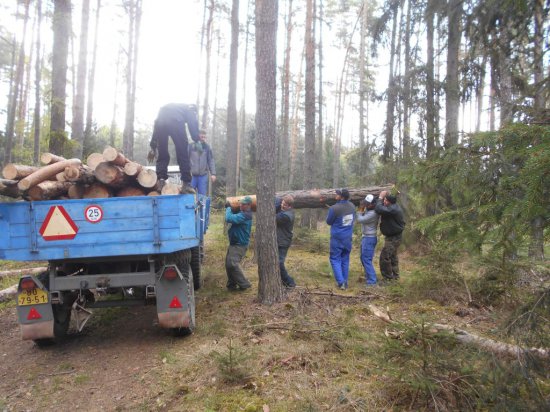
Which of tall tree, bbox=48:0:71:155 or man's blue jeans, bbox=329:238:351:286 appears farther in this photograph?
tall tree, bbox=48:0:71:155

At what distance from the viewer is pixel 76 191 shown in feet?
16.8

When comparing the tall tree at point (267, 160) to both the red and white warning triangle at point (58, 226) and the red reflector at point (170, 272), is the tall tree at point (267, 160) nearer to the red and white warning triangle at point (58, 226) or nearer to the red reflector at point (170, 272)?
the red reflector at point (170, 272)

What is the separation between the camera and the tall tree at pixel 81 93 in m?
11.0

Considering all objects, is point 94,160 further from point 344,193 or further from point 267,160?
point 344,193

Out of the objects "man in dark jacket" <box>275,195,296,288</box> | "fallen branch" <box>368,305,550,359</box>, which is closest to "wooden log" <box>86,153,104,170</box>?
"man in dark jacket" <box>275,195,296,288</box>

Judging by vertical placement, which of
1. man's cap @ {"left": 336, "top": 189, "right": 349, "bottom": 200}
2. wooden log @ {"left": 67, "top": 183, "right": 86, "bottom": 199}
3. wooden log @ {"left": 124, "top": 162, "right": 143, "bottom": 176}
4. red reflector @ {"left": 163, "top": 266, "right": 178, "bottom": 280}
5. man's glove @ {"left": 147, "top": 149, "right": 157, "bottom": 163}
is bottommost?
red reflector @ {"left": 163, "top": 266, "right": 178, "bottom": 280}

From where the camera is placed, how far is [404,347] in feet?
10.8

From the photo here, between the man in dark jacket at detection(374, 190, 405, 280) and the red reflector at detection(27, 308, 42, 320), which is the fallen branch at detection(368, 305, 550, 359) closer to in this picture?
the man in dark jacket at detection(374, 190, 405, 280)

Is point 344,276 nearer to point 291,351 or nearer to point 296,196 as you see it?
point 296,196

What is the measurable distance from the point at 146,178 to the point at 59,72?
6263 millimetres

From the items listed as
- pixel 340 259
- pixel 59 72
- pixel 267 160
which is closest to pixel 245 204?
pixel 267 160

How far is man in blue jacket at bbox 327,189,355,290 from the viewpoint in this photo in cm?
766

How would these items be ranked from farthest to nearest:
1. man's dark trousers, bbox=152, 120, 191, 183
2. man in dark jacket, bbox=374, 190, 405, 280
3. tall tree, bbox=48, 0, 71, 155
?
tall tree, bbox=48, 0, 71, 155 < man in dark jacket, bbox=374, 190, 405, 280 < man's dark trousers, bbox=152, 120, 191, 183

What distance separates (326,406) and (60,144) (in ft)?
28.2
